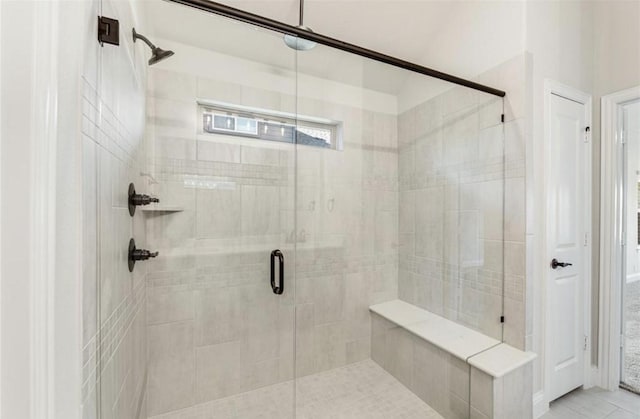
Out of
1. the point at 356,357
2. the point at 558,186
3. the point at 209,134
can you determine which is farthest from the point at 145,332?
the point at 558,186

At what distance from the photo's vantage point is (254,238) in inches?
71.6

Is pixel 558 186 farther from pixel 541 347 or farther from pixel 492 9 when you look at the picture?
pixel 492 9

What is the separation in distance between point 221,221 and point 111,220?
30.4 inches

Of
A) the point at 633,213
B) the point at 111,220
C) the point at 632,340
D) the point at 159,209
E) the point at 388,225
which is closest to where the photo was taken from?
the point at 111,220

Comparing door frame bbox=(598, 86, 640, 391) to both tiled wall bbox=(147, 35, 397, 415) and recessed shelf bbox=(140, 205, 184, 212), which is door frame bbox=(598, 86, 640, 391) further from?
recessed shelf bbox=(140, 205, 184, 212)

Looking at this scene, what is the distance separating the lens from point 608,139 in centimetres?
202

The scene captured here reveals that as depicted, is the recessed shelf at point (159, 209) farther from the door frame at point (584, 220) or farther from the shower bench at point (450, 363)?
the door frame at point (584, 220)

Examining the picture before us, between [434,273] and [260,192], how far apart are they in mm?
1478

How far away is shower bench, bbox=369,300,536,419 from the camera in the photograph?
5.08ft

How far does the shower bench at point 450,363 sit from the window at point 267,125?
1.44 metres

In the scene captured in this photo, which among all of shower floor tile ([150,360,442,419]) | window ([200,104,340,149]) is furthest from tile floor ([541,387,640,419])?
window ([200,104,340,149])

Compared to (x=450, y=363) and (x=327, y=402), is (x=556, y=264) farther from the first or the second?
(x=327, y=402)

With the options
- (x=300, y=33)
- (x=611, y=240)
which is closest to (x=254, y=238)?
(x=300, y=33)

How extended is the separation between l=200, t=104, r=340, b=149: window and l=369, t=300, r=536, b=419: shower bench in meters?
1.44
